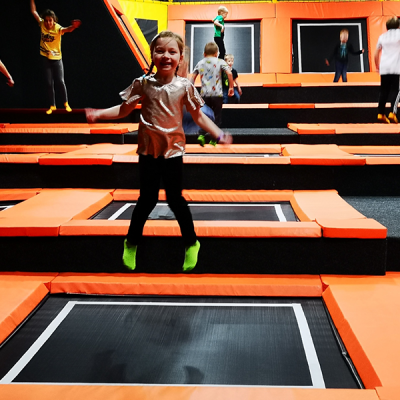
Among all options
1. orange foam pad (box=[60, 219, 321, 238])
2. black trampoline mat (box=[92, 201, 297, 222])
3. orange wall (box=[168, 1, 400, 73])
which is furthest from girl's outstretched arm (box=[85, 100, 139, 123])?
orange wall (box=[168, 1, 400, 73])

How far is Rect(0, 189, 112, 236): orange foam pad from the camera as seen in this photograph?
77.4 inches

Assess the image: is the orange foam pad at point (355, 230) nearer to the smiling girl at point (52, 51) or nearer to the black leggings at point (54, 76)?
the smiling girl at point (52, 51)

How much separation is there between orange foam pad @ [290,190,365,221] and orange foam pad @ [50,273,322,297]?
356mm

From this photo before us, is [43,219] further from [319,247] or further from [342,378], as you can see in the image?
[342,378]

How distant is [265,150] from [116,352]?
7.76 ft

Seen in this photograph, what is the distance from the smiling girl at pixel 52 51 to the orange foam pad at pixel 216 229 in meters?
3.41

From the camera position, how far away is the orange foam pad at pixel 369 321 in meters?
1.23

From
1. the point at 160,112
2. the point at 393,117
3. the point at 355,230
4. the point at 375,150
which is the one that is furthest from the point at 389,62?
the point at 160,112

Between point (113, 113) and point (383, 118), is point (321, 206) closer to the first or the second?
point (113, 113)

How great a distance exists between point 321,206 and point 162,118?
111 centimetres

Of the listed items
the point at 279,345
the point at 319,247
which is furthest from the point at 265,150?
the point at 279,345

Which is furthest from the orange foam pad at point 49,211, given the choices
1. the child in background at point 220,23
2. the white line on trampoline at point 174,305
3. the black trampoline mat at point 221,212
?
the child in background at point 220,23

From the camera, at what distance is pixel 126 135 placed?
3.94 metres

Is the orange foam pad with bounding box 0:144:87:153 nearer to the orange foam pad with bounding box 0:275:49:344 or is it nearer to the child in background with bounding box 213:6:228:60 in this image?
the orange foam pad with bounding box 0:275:49:344
